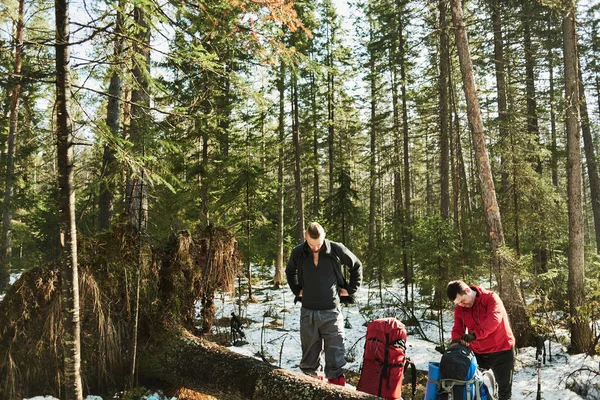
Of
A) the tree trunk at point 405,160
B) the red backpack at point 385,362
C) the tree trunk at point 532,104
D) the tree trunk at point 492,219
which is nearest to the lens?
the red backpack at point 385,362

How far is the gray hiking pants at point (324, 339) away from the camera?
4688 mm

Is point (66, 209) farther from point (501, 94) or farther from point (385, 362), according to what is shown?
point (501, 94)

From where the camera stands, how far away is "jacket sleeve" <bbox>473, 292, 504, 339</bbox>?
4492 mm

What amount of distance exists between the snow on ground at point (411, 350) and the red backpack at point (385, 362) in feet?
8.19

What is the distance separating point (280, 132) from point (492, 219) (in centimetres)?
1335

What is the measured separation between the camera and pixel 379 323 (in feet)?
15.0

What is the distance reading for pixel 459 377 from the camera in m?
3.52

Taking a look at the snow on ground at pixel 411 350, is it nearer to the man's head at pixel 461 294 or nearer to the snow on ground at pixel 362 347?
the snow on ground at pixel 362 347

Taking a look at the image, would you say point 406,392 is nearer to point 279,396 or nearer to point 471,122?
point 279,396

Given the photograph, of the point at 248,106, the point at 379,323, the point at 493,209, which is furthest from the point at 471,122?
the point at 248,106

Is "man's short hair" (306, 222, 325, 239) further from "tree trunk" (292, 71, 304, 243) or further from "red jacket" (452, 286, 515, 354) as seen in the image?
"tree trunk" (292, 71, 304, 243)

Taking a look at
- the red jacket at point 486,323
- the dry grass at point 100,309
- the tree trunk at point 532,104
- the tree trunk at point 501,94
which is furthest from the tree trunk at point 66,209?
the tree trunk at point 532,104

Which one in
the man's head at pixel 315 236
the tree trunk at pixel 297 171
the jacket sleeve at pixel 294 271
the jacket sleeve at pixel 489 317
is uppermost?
the tree trunk at pixel 297 171

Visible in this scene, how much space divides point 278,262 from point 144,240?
39.2ft
